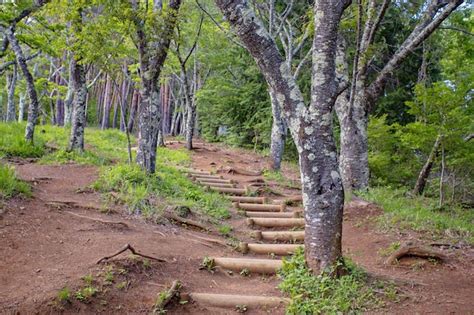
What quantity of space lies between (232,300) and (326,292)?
94 centimetres

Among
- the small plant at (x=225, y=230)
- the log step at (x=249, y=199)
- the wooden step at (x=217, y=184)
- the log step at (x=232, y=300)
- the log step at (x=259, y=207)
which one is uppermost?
the wooden step at (x=217, y=184)

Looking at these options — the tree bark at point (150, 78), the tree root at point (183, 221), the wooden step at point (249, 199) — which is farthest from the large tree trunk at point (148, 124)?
the tree root at point (183, 221)

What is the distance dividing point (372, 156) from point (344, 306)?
850cm

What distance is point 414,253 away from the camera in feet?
16.4

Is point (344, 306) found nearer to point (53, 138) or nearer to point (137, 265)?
point (137, 265)

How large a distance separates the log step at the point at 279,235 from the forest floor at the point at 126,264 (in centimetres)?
28

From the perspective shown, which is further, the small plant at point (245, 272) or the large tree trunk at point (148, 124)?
the large tree trunk at point (148, 124)

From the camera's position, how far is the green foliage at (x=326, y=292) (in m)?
3.68

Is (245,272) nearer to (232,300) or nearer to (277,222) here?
(232,300)

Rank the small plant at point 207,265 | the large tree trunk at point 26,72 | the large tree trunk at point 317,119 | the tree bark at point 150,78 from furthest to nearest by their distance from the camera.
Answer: the large tree trunk at point 26,72 → the tree bark at point 150,78 → the small plant at point 207,265 → the large tree trunk at point 317,119

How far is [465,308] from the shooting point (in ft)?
12.3

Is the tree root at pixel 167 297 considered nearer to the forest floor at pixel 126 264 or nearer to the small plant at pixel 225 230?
the forest floor at pixel 126 264

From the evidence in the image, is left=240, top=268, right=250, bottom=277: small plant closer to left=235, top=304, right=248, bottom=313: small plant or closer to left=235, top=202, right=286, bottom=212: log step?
left=235, top=304, right=248, bottom=313: small plant

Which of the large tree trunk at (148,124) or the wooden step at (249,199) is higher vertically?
the large tree trunk at (148,124)
